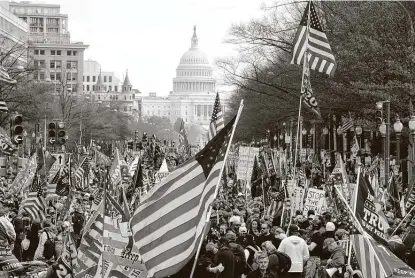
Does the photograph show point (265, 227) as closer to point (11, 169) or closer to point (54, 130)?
point (54, 130)

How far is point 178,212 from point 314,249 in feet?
22.1

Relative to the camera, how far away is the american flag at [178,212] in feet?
38.2

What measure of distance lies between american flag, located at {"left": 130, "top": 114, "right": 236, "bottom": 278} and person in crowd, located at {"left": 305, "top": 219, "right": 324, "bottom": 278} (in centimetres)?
336

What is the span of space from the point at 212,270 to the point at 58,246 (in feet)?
6.77

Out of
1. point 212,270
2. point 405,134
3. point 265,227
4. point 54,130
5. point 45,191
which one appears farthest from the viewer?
point 405,134

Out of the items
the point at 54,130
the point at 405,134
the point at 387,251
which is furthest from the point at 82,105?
the point at 387,251

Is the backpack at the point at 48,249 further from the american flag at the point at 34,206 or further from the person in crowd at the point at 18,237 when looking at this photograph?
the american flag at the point at 34,206

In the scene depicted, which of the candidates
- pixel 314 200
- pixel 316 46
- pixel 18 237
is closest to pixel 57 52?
pixel 316 46

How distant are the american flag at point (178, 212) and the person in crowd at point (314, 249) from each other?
3363 mm

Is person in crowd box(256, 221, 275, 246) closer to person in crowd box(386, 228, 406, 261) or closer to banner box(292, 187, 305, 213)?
person in crowd box(386, 228, 406, 261)

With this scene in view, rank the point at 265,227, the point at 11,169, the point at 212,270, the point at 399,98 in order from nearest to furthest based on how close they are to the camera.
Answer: the point at 212,270, the point at 265,227, the point at 399,98, the point at 11,169

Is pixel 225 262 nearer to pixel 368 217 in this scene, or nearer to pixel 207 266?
A: pixel 207 266

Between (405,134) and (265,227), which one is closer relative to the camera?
(265,227)

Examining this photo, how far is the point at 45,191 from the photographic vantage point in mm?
30453
